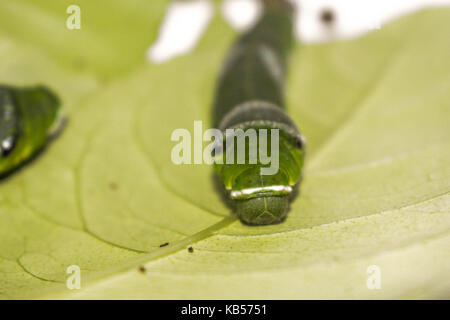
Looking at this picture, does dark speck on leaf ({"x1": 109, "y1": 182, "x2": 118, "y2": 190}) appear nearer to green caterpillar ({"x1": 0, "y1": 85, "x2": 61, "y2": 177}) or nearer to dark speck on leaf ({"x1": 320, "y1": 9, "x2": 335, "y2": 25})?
green caterpillar ({"x1": 0, "y1": 85, "x2": 61, "y2": 177})

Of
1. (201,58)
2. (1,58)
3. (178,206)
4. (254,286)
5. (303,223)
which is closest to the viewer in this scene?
(254,286)

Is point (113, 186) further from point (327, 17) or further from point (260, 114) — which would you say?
point (327, 17)

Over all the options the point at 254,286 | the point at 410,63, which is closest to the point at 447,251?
the point at 254,286

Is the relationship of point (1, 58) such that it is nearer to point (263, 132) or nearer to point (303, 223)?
point (263, 132)

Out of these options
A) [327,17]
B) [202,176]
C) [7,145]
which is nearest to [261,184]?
[202,176]

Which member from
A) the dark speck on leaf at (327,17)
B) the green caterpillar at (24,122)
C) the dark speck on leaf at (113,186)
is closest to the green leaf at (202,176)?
the dark speck on leaf at (113,186)

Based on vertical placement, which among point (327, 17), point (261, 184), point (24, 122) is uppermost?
point (327, 17)

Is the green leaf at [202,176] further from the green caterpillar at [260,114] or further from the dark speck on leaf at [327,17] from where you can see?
the dark speck on leaf at [327,17]
